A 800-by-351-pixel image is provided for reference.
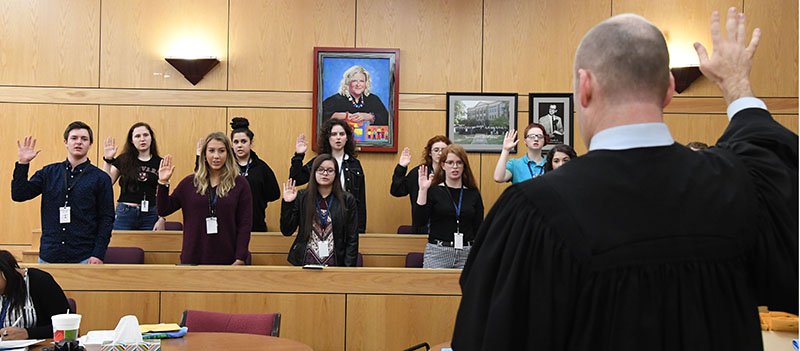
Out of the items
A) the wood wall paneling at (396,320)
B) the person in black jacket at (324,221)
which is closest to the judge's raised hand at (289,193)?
the person in black jacket at (324,221)

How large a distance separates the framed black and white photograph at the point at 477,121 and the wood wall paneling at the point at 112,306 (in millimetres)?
4061

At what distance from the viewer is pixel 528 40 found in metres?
8.73

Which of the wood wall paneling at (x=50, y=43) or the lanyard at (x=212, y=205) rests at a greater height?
the wood wall paneling at (x=50, y=43)

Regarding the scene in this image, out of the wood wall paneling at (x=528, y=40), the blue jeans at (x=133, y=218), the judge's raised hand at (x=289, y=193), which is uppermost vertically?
the wood wall paneling at (x=528, y=40)

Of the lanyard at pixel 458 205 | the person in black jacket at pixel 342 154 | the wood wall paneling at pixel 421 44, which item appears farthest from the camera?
the wood wall paneling at pixel 421 44

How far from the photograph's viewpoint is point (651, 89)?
5.06 ft

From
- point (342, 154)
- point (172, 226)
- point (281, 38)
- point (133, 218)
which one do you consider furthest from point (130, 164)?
point (281, 38)

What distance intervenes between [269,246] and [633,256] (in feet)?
18.0

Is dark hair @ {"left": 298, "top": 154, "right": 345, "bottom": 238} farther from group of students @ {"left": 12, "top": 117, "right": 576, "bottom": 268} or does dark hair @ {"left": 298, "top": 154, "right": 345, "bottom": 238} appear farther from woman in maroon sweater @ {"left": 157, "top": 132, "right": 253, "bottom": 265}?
woman in maroon sweater @ {"left": 157, "top": 132, "right": 253, "bottom": 265}

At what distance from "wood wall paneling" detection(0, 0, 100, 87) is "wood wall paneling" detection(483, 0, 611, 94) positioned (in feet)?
12.8

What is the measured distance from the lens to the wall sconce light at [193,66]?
8.34m

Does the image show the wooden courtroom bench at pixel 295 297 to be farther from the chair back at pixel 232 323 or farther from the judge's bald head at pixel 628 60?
the judge's bald head at pixel 628 60

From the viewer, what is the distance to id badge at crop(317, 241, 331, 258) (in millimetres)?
5777

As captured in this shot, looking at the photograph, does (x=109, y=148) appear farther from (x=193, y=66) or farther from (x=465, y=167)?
(x=465, y=167)
